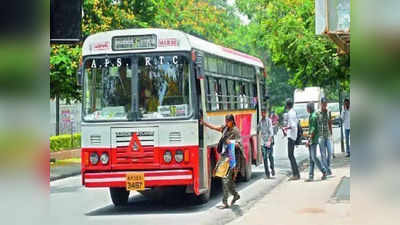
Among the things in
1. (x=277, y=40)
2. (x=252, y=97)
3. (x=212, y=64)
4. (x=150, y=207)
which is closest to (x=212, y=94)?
(x=212, y=64)

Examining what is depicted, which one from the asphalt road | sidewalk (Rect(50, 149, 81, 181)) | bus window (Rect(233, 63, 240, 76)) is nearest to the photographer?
the asphalt road

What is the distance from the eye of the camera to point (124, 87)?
1295 cm

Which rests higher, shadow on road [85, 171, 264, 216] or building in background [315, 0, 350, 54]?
building in background [315, 0, 350, 54]

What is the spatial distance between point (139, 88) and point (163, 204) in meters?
2.68

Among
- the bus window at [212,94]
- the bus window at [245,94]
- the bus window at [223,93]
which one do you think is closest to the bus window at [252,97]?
the bus window at [245,94]

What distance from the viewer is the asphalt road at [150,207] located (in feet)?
39.4

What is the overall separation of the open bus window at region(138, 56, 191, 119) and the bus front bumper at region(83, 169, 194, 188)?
1062mm

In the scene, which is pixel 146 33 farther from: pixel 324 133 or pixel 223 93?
pixel 324 133

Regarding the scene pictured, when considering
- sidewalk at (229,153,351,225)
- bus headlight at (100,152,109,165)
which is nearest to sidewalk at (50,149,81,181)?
sidewalk at (229,153,351,225)

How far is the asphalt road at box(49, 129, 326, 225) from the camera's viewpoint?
39.4 ft

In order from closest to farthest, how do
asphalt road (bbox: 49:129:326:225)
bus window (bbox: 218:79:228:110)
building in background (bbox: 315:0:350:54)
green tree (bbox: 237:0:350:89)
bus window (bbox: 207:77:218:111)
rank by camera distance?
building in background (bbox: 315:0:350:54) < asphalt road (bbox: 49:129:326:225) < bus window (bbox: 207:77:218:111) < bus window (bbox: 218:79:228:110) < green tree (bbox: 237:0:350:89)

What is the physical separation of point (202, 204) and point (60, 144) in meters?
15.8

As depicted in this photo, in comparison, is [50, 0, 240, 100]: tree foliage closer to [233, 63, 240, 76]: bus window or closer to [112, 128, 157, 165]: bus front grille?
[233, 63, 240, 76]: bus window

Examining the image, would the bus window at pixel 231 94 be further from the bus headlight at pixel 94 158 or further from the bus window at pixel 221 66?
the bus headlight at pixel 94 158
